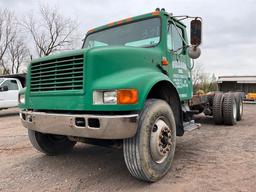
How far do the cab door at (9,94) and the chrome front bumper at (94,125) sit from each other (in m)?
10.7

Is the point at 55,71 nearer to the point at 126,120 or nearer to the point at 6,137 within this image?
the point at 126,120

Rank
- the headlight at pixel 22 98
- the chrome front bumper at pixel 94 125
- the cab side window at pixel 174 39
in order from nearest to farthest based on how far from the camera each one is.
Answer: the chrome front bumper at pixel 94 125, the headlight at pixel 22 98, the cab side window at pixel 174 39

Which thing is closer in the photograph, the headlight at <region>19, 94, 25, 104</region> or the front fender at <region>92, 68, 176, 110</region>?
the front fender at <region>92, 68, 176, 110</region>

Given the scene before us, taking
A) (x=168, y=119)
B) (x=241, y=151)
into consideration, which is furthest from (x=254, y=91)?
(x=168, y=119)

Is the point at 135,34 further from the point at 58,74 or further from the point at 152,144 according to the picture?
the point at 152,144

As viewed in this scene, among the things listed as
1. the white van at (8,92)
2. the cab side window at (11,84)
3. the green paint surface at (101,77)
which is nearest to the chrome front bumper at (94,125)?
the green paint surface at (101,77)

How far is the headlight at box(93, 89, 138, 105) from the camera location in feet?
10.7

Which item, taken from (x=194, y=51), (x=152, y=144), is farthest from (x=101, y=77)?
(x=194, y=51)

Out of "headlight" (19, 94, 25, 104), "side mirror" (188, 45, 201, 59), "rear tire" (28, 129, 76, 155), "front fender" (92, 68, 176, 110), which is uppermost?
"side mirror" (188, 45, 201, 59)

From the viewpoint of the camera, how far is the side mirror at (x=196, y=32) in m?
4.80

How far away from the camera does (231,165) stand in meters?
4.36

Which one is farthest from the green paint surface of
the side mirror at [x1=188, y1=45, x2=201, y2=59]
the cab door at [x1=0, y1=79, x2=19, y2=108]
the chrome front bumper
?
the cab door at [x1=0, y1=79, x2=19, y2=108]

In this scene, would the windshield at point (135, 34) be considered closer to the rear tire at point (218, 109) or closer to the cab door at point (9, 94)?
the rear tire at point (218, 109)

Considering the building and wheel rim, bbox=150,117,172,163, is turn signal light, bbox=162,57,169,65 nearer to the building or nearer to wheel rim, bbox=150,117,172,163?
wheel rim, bbox=150,117,172,163
